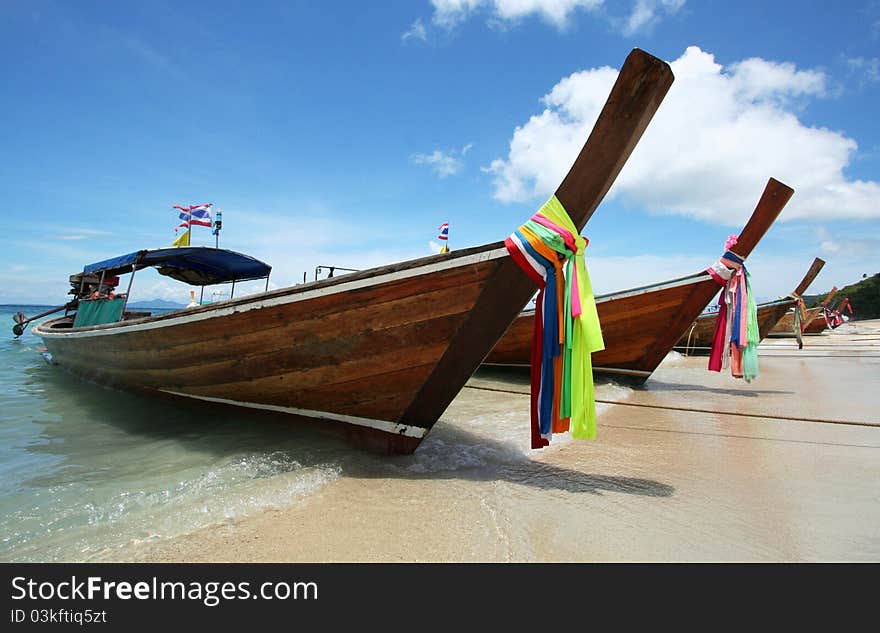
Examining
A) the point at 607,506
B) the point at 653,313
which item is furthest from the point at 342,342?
the point at 653,313

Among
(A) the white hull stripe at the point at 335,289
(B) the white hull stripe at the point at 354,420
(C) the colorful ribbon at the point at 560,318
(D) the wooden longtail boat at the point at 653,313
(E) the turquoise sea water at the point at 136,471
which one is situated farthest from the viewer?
(D) the wooden longtail boat at the point at 653,313

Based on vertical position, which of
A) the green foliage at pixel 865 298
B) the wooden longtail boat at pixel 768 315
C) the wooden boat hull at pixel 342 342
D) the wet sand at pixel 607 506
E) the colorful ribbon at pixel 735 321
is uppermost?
the green foliage at pixel 865 298

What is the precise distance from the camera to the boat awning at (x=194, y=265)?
22.9ft

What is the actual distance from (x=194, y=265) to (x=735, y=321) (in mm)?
9849

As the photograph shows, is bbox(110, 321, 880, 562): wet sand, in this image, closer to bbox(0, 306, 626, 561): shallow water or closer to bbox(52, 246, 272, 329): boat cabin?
bbox(0, 306, 626, 561): shallow water

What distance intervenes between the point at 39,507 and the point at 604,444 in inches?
174

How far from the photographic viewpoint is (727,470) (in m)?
3.23

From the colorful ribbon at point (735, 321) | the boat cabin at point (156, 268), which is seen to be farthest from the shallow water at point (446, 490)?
the boat cabin at point (156, 268)

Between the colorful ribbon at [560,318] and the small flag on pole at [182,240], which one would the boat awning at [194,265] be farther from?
the colorful ribbon at [560,318]

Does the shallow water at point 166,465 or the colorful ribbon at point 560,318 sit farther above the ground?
the colorful ribbon at point 560,318

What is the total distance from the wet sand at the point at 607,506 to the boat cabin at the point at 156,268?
5.33m
